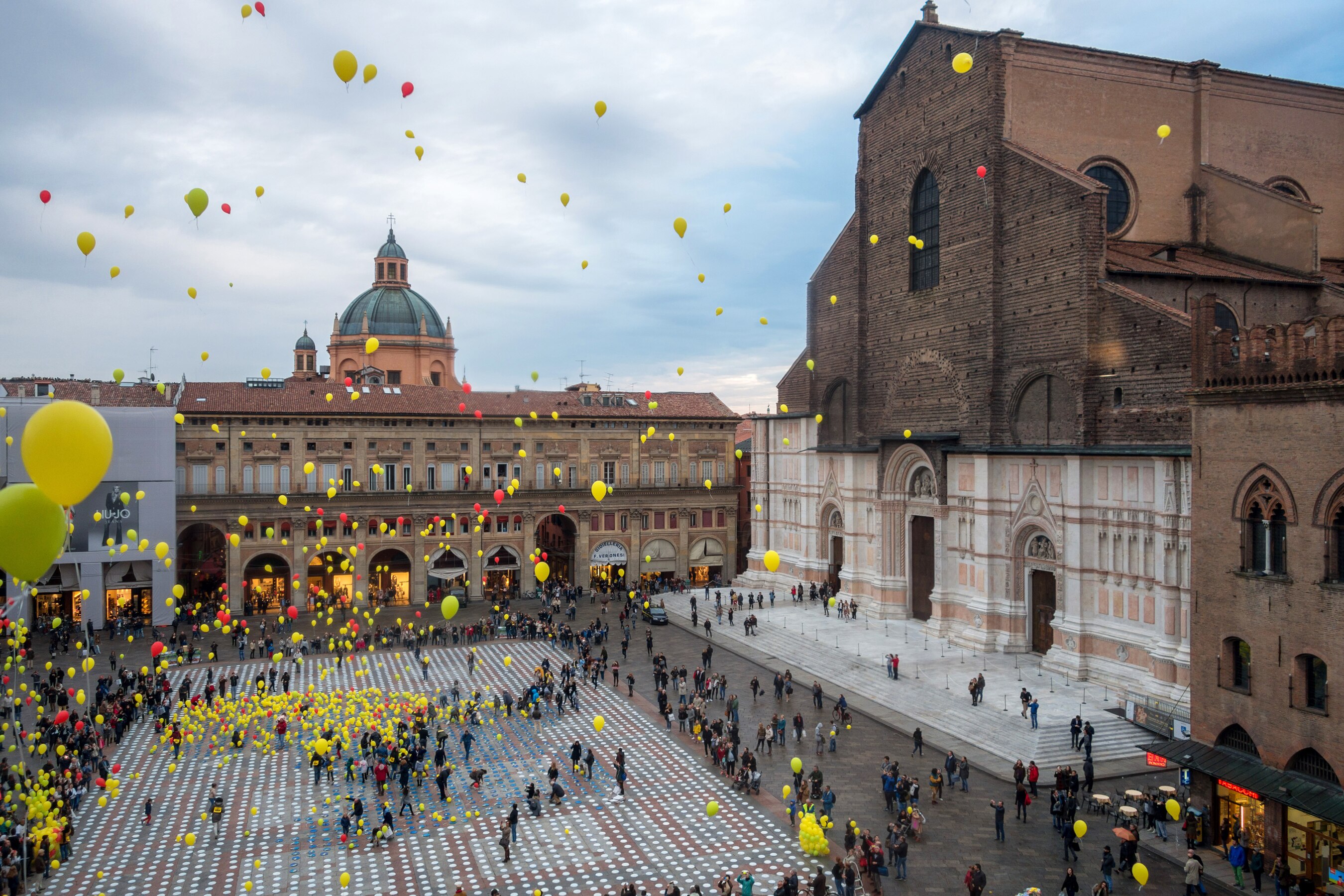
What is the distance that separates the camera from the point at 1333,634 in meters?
17.3

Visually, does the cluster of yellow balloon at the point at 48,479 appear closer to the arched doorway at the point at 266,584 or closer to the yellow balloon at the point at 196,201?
the yellow balloon at the point at 196,201

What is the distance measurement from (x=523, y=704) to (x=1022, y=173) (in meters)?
27.1

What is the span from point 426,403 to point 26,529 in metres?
40.8

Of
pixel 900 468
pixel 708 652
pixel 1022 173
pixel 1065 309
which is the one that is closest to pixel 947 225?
pixel 1022 173

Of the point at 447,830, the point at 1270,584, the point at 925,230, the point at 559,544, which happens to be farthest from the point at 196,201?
the point at 559,544

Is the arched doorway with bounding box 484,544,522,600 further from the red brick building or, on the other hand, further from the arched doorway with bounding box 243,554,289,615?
the red brick building

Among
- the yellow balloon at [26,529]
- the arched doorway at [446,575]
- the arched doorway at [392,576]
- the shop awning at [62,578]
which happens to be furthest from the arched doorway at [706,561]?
the yellow balloon at [26,529]

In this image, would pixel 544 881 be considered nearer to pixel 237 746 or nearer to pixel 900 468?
pixel 237 746

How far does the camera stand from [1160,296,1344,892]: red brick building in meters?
17.4

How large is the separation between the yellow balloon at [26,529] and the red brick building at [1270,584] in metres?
21.6

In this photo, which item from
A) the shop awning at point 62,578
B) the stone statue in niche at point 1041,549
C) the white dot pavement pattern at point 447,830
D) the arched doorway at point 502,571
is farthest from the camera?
the arched doorway at point 502,571

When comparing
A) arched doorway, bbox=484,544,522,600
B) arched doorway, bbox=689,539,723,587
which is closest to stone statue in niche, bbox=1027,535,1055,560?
arched doorway, bbox=689,539,723,587

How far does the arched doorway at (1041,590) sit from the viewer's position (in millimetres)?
33875

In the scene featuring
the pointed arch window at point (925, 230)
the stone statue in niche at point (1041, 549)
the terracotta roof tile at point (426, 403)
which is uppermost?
the pointed arch window at point (925, 230)
